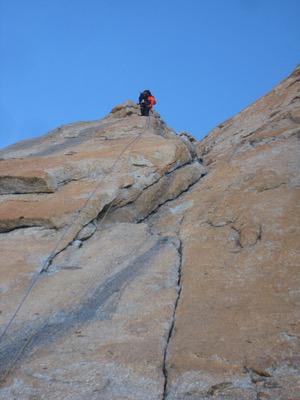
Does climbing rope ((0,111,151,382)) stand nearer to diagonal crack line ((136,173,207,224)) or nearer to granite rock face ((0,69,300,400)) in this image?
granite rock face ((0,69,300,400))

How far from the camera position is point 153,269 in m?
8.73

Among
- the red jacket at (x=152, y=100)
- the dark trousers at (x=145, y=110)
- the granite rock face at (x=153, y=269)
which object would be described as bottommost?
the granite rock face at (x=153, y=269)

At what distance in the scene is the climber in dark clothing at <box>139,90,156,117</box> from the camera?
1883 cm

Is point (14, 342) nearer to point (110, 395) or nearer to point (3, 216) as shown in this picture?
point (110, 395)

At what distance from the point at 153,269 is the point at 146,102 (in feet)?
37.5

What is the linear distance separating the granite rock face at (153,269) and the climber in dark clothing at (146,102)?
4277 mm

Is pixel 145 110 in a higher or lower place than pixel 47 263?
higher

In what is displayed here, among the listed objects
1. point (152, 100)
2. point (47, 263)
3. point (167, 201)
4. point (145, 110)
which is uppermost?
point (152, 100)

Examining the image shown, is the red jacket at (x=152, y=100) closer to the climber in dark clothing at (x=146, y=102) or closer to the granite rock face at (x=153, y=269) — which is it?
the climber in dark clothing at (x=146, y=102)

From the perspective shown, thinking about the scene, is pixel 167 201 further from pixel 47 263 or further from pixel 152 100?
pixel 152 100

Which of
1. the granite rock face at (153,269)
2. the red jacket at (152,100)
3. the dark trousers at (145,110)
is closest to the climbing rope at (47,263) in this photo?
the granite rock face at (153,269)

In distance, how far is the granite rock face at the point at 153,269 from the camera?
5852mm

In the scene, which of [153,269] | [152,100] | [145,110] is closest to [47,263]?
[153,269]

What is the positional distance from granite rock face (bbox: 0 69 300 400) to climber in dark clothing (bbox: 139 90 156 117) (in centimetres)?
428
